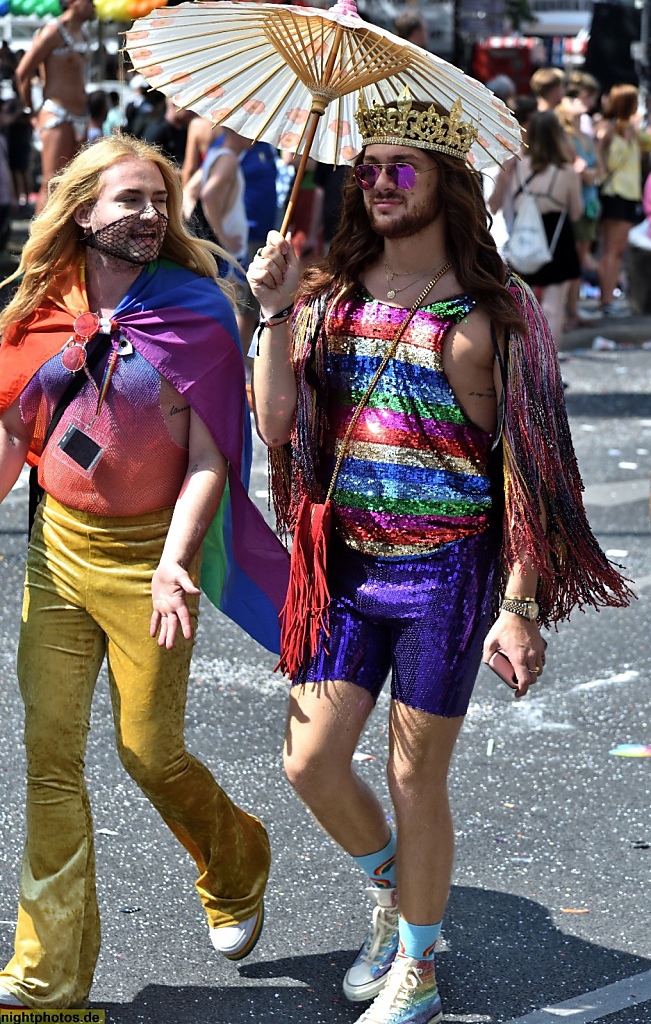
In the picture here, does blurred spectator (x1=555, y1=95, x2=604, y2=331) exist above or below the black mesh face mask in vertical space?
below

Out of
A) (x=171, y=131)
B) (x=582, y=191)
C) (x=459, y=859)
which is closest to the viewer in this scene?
(x=459, y=859)

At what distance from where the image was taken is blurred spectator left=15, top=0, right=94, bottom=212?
428 inches

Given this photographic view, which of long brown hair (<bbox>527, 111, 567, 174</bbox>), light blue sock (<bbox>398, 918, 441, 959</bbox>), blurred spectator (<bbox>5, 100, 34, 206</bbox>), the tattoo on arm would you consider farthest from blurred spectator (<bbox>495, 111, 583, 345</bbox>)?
blurred spectator (<bbox>5, 100, 34, 206</bbox>)

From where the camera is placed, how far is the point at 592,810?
181 inches

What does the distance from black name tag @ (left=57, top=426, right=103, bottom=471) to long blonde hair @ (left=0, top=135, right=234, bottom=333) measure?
309mm

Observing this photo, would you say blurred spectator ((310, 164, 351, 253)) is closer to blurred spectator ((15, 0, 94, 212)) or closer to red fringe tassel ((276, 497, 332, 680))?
blurred spectator ((15, 0, 94, 212))

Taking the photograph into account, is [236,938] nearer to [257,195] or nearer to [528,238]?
[257,195]

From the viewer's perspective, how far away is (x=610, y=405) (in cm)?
1055

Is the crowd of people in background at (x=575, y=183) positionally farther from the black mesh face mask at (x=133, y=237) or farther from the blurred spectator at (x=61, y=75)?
the black mesh face mask at (x=133, y=237)

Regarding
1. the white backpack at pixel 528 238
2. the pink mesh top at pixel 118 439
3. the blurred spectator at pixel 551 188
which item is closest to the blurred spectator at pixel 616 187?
the blurred spectator at pixel 551 188

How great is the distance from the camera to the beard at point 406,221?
3246 mm

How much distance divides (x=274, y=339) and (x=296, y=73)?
24.6 inches

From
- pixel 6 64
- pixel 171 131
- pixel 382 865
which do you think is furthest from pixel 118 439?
pixel 6 64

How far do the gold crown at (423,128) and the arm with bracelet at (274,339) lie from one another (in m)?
0.32
